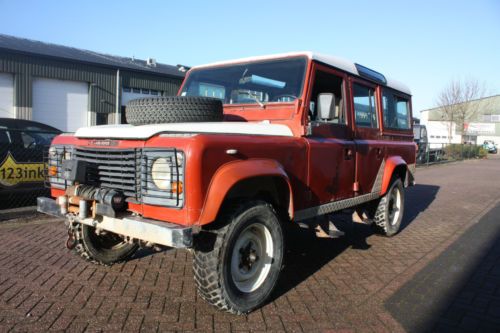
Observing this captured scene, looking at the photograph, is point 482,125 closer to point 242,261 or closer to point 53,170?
point 242,261

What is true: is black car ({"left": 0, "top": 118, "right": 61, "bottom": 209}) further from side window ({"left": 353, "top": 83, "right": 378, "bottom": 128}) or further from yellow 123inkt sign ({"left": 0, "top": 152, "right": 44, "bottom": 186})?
side window ({"left": 353, "top": 83, "right": 378, "bottom": 128})

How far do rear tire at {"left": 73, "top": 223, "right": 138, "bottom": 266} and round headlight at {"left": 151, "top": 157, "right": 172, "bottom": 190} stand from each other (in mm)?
1397

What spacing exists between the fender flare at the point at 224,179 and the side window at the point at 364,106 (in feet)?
7.50

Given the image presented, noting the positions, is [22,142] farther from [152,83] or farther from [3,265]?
[152,83]

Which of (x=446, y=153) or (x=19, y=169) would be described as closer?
(x=19, y=169)

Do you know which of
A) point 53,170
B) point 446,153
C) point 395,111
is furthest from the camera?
point 446,153

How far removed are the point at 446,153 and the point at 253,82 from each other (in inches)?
1089

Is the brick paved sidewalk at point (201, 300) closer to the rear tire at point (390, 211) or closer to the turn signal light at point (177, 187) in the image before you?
the rear tire at point (390, 211)

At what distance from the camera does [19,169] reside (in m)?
6.69

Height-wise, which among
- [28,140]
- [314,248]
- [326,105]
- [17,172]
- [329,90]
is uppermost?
[329,90]

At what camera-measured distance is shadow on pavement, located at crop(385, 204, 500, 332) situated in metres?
3.37


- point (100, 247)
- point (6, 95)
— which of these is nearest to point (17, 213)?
point (100, 247)

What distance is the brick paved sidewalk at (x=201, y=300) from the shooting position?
3227mm

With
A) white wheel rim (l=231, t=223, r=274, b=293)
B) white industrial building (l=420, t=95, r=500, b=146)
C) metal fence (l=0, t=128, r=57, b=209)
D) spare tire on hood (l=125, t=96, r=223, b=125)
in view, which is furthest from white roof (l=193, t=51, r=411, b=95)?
white industrial building (l=420, t=95, r=500, b=146)
